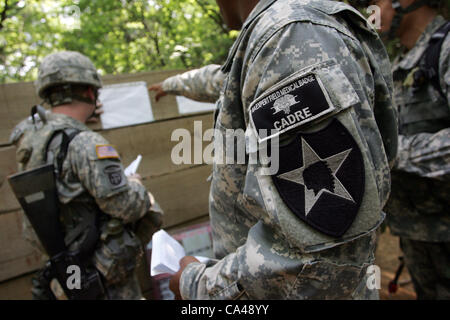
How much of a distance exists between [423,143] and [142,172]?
2.12 meters

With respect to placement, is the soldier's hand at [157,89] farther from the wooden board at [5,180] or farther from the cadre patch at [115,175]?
the wooden board at [5,180]

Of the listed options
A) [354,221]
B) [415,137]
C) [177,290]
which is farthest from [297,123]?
[415,137]

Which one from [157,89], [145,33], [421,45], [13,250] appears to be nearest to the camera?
[421,45]

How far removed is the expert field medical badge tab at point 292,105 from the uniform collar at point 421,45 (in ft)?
5.59

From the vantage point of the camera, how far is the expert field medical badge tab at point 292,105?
729 millimetres

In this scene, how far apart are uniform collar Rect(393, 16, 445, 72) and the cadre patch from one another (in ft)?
6.67

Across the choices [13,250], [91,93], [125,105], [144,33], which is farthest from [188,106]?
[13,250]

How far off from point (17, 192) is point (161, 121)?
1.30 meters

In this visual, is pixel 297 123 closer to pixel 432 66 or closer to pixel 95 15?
pixel 432 66

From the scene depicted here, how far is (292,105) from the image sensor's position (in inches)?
29.5

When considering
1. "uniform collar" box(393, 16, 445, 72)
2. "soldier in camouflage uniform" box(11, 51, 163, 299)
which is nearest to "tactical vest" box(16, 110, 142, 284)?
"soldier in camouflage uniform" box(11, 51, 163, 299)

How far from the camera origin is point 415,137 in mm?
1897

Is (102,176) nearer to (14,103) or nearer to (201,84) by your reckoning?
(201,84)
